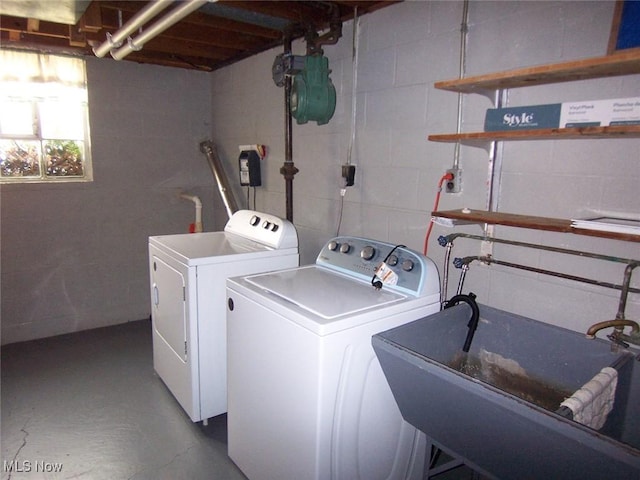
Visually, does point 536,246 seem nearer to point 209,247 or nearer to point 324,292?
point 324,292

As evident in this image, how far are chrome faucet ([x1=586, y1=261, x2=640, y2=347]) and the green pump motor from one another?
1.68 metres

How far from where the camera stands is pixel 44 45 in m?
3.01

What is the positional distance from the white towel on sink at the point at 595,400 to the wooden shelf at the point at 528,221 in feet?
1.26

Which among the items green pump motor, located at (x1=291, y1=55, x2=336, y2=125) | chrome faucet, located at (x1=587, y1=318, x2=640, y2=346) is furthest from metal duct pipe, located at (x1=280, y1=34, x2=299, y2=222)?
chrome faucet, located at (x1=587, y1=318, x2=640, y2=346)

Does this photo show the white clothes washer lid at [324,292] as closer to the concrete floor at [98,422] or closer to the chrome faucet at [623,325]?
the chrome faucet at [623,325]

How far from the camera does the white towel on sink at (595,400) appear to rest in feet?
3.39

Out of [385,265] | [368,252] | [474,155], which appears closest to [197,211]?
[368,252]

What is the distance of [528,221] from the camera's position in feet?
4.68

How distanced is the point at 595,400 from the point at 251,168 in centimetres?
259

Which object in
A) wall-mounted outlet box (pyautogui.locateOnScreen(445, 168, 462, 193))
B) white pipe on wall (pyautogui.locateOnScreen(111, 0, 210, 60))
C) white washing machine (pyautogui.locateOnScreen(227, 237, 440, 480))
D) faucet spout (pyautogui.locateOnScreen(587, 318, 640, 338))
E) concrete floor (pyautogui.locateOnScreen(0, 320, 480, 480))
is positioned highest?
white pipe on wall (pyautogui.locateOnScreen(111, 0, 210, 60))

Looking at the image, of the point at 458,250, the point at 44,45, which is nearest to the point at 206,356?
the point at 458,250

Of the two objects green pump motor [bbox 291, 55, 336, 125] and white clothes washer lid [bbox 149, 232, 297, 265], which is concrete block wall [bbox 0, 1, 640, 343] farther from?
white clothes washer lid [bbox 149, 232, 297, 265]

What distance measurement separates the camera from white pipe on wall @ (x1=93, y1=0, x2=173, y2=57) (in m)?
1.62

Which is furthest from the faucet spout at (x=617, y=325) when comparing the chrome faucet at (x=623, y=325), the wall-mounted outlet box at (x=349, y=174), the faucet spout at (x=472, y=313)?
the wall-mounted outlet box at (x=349, y=174)
